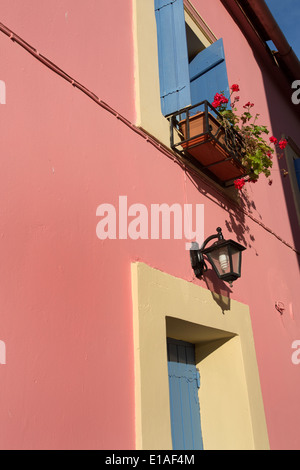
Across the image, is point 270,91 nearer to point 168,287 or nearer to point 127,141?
point 127,141

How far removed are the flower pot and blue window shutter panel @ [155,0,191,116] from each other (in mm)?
213

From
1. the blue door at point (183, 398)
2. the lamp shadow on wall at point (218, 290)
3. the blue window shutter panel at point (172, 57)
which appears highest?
the blue window shutter panel at point (172, 57)

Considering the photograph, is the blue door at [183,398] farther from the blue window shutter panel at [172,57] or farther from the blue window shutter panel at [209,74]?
the blue window shutter panel at [209,74]

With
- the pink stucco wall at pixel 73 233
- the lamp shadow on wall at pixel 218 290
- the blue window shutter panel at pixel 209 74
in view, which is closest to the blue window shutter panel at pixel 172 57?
the pink stucco wall at pixel 73 233

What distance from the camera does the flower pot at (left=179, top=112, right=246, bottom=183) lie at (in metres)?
3.75

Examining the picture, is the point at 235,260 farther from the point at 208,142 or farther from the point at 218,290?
the point at 208,142

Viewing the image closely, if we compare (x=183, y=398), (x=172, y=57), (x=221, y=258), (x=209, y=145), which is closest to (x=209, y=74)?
(x=172, y=57)

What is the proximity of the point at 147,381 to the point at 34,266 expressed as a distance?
3.28 ft

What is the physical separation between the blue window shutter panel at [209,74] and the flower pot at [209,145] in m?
0.95

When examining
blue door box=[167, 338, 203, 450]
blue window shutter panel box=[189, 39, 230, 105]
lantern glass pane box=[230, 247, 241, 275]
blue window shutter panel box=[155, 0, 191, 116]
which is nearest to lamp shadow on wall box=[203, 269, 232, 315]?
lantern glass pane box=[230, 247, 241, 275]

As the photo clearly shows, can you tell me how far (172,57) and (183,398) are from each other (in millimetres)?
3032

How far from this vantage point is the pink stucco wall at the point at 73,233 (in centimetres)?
211

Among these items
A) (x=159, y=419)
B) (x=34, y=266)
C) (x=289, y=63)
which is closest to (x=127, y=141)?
(x=34, y=266)

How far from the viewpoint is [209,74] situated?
4.88 meters
